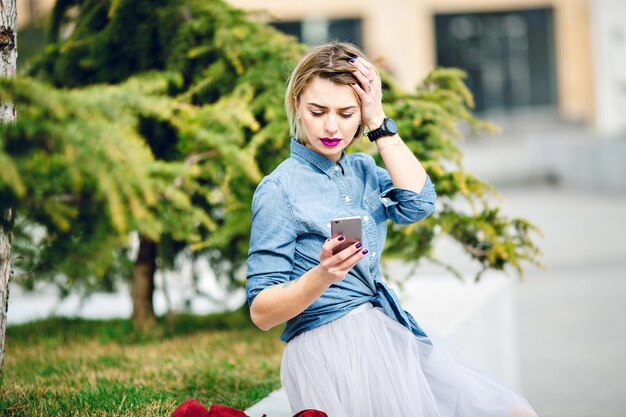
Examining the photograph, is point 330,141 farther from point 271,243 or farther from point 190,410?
point 190,410

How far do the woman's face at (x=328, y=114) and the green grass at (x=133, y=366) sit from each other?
1.17m

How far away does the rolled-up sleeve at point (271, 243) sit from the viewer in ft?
7.80

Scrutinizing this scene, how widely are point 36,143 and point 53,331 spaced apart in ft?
11.4

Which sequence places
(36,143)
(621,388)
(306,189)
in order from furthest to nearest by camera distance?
(621,388) → (306,189) → (36,143)

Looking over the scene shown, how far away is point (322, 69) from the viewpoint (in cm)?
243

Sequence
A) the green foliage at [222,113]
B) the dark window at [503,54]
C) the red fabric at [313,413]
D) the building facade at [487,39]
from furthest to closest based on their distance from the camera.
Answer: the dark window at [503,54] < the building facade at [487,39] < the green foliage at [222,113] < the red fabric at [313,413]

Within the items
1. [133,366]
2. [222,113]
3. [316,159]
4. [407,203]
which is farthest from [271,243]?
[133,366]

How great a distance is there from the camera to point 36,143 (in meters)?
2.07

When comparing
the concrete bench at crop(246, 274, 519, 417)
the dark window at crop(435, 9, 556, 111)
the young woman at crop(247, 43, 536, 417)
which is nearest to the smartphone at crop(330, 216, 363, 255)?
the young woman at crop(247, 43, 536, 417)

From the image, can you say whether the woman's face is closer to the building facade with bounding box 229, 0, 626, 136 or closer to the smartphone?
the smartphone

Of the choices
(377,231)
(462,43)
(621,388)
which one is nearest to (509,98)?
(462,43)

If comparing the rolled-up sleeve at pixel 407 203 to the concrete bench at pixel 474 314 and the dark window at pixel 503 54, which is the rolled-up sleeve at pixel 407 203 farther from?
the dark window at pixel 503 54

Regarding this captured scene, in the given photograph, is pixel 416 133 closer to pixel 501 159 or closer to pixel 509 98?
pixel 501 159

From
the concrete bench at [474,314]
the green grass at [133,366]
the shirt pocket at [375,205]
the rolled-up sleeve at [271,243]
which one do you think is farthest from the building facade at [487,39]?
the rolled-up sleeve at [271,243]
